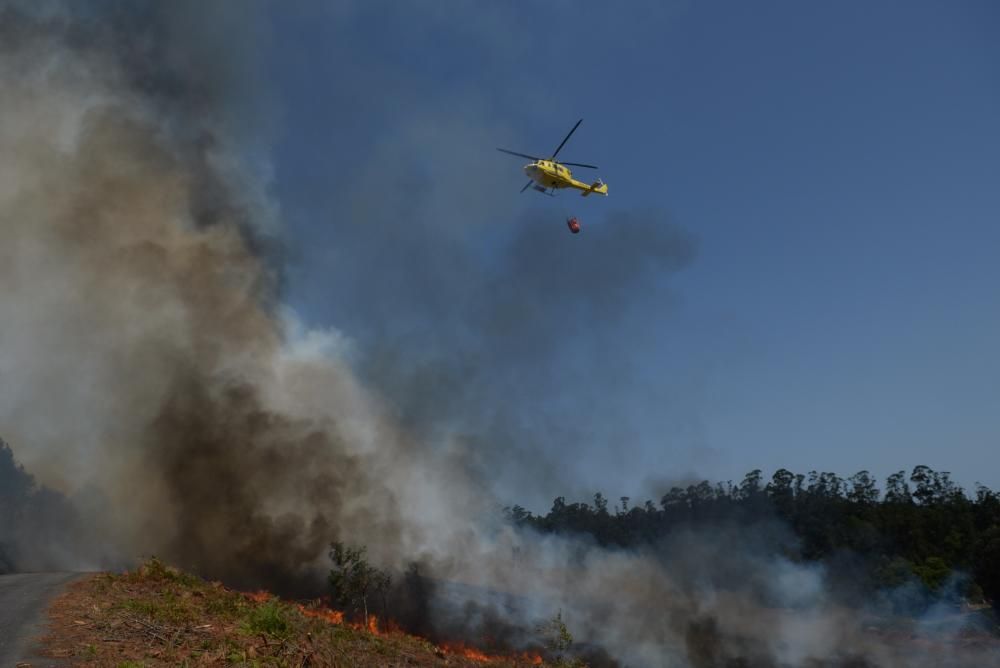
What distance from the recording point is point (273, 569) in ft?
229

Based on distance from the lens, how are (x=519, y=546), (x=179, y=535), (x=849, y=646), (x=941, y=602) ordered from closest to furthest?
(x=179, y=535)
(x=849, y=646)
(x=941, y=602)
(x=519, y=546)

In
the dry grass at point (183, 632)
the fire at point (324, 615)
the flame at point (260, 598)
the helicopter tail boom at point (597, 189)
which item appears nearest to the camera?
the dry grass at point (183, 632)

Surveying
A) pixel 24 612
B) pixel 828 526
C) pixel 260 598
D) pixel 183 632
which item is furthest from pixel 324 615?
pixel 828 526

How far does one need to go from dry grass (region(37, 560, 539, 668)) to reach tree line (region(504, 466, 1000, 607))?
7969 cm

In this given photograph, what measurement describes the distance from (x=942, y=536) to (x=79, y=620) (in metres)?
117

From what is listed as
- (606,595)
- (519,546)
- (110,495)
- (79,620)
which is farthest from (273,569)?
(79,620)

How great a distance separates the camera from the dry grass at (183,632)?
691 inches

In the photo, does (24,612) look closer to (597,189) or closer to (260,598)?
(260,598)

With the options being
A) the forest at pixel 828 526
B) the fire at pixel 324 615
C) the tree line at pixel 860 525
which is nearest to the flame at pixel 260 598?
the fire at pixel 324 615

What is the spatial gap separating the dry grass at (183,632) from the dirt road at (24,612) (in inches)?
20.0

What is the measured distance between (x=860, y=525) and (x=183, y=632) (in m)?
114

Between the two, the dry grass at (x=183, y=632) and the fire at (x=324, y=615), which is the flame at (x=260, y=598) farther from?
the fire at (x=324, y=615)

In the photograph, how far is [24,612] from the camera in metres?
22.6

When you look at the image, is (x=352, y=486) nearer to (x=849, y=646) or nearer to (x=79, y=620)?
(x=79, y=620)
